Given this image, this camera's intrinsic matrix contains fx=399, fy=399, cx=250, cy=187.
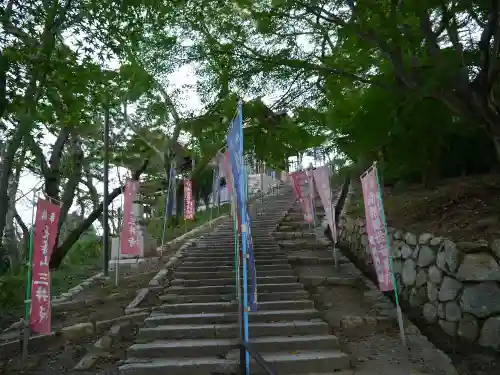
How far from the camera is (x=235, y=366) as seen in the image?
545 cm

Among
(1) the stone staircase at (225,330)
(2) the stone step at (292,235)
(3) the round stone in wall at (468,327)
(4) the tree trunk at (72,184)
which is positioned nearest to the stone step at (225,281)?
(1) the stone staircase at (225,330)

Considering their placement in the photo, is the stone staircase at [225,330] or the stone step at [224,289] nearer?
the stone staircase at [225,330]

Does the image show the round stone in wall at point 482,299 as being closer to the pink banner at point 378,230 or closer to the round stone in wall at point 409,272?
the pink banner at point 378,230

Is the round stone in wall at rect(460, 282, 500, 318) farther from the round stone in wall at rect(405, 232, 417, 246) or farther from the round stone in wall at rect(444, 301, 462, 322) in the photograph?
the round stone in wall at rect(405, 232, 417, 246)

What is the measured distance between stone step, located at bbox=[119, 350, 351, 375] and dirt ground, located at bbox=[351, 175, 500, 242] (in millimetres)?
2646

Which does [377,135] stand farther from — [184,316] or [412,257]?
[184,316]

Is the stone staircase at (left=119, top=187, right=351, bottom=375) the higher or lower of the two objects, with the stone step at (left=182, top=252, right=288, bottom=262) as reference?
lower

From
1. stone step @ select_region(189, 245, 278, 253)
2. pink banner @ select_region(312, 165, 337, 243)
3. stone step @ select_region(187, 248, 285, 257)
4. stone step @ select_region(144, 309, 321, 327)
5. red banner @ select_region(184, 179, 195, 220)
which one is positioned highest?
red banner @ select_region(184, 179, 195, 220)

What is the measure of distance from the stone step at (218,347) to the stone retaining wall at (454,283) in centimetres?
176

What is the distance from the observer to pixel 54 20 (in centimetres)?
711

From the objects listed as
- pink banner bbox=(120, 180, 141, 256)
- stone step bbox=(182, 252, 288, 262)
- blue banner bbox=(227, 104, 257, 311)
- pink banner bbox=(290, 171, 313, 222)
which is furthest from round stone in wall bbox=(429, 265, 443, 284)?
pink banner bbox=(290, 171, 313, 222)

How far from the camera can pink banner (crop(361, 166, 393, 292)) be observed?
20.8 ft

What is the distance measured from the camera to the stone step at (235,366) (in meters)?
5.38

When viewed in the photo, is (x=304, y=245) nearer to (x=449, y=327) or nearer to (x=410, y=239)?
(x=410, y=239)
